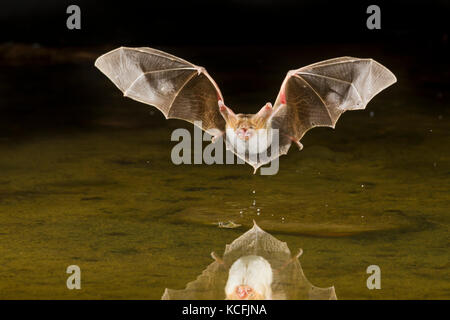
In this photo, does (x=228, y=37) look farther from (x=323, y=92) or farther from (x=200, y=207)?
(x=200, y=207)

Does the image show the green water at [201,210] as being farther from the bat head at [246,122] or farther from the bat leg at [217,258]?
the bat head at [246,122]

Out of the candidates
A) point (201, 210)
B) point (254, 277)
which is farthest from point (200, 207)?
point (254, 277)

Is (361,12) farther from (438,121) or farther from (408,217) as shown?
(408,217)

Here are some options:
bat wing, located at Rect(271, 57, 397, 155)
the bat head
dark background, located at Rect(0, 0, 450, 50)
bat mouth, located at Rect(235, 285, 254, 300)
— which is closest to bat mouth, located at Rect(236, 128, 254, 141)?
the bat head

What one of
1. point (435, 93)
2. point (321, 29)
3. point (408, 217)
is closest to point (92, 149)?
point (408, 217)

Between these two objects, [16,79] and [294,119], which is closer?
[294,119]
